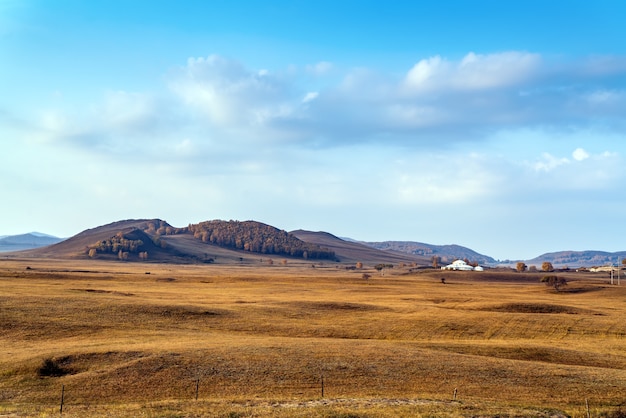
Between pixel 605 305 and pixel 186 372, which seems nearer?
pixel 186 372

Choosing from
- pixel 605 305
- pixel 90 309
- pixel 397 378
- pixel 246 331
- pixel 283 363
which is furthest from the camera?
pixel 605 305

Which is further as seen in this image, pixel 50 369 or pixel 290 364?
pixel 290 364

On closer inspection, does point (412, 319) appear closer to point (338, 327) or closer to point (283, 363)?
point (338, 327)

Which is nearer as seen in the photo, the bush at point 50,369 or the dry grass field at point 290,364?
the dry grass field at point 290,364

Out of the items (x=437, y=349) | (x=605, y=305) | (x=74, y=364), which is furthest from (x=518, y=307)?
(x=74, y=364)

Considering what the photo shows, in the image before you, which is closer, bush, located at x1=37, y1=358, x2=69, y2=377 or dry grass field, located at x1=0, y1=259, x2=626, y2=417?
dry grass field, located at x1=0, y1=259, x2=626, y2=417

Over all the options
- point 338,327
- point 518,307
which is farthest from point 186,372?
point 518,307

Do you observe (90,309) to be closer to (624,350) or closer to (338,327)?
(338,327)

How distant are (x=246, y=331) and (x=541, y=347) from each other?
28.9m

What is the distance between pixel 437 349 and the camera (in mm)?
50156

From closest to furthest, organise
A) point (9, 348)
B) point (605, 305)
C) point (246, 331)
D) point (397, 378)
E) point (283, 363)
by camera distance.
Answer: point (397, 378) → point (283, 363) → point (9, 348) → point (246, 331) → point (605, 305)

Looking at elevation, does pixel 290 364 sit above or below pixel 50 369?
above

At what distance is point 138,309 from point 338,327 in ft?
78.2

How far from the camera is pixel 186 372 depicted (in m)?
39.1
